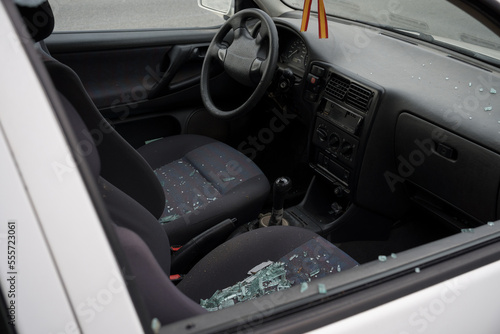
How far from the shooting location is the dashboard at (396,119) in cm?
151

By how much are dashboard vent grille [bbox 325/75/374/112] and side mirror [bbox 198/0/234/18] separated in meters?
0.87

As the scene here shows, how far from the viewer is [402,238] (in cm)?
209

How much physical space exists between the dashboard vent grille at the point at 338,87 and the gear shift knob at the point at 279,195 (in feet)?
1.40

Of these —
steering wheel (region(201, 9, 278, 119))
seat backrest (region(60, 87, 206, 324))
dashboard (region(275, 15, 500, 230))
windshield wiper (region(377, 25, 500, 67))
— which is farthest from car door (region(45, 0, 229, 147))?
seat backrest (region(60, 87, 206, 324))

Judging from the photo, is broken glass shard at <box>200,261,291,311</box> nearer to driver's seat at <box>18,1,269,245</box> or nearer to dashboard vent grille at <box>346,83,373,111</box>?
driver's seat at <box>18,1,269,245</box>

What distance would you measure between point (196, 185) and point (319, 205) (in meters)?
0.69

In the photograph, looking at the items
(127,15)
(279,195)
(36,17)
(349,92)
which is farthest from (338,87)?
(127,15)

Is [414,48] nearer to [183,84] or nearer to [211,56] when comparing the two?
[211,56]

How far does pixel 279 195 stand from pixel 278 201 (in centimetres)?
4

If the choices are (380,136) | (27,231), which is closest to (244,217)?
(380,136)

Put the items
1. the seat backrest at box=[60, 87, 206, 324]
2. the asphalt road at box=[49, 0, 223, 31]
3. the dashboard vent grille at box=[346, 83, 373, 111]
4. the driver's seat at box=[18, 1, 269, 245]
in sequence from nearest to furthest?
the seat backrest at box=[60, 87, 206, 324]
the driver's seat at box=[18, 1, 269, 245]
the dashboard vent grille at box=[346, 83, 373, 111]
the asphalt road at box=[49, 0, 223, 31]

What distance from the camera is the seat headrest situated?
0.90 metres

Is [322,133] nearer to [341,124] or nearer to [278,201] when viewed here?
[341,124]

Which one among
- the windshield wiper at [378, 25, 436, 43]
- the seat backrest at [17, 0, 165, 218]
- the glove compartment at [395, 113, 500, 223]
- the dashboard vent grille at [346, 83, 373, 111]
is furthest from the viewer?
the windshield wiper at [378, 25, 436, 43]
